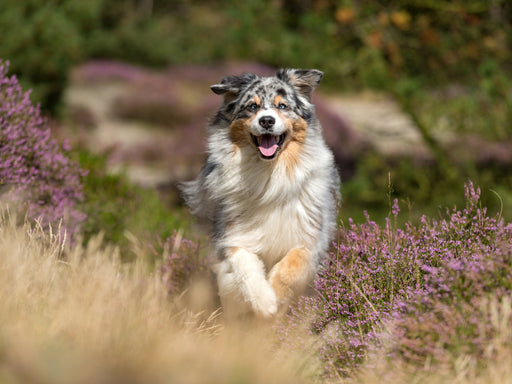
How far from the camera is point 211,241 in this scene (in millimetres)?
4992

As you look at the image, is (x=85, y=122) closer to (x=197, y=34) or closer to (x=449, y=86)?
(x=449, y=86)

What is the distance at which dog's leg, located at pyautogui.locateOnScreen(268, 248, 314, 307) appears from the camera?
433 centimetres

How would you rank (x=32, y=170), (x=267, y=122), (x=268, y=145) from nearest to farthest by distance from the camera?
(x=267, y=122)
(x=268, y=145)
(x=32, y=170)

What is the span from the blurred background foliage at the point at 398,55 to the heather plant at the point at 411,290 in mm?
3969

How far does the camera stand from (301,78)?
4980mm

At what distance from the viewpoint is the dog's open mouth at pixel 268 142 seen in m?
4.56

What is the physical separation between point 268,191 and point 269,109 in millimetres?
623

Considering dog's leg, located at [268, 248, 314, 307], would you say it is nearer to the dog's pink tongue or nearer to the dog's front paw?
the dog's front paw

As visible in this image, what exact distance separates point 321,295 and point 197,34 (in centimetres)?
2177

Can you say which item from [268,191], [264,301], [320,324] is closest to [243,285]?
[264,301]

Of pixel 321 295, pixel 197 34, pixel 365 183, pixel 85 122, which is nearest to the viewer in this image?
pixel 321 295

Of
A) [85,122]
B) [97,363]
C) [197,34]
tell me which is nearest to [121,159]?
[85,122]

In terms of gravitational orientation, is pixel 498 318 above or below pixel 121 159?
above

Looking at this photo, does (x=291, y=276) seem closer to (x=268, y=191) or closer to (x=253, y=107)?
(x=268, y=191)
